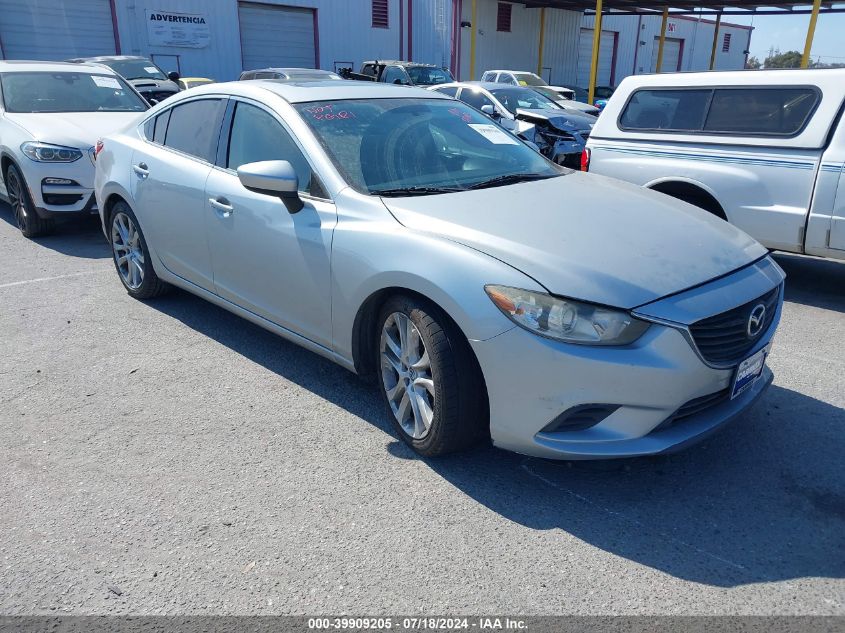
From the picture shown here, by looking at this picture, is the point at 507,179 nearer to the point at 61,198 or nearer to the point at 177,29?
the point at 61,198

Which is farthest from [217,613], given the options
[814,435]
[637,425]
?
[814,435]

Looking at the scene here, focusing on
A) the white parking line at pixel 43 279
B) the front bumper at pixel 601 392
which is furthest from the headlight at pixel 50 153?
the front bumper at pixel 601 392

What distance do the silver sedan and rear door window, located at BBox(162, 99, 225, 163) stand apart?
0.02 metres

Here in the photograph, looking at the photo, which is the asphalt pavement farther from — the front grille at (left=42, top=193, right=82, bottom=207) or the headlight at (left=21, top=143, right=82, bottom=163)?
the headlight at (left=21, top=143, right=82, bottom=163)

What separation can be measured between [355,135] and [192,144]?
135 centimetres

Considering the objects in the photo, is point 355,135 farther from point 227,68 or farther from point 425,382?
point 227,68

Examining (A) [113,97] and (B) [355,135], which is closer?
(B) [355,135]

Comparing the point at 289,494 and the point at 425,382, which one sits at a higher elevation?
the point at 425,382

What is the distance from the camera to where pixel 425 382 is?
314cm

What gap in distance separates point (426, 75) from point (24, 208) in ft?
43.0

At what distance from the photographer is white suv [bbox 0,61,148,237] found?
276 inches

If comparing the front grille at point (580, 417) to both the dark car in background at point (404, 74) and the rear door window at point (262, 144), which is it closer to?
the rear door window at point (262, 144)

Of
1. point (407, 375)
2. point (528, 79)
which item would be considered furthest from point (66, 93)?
point (528, 79)

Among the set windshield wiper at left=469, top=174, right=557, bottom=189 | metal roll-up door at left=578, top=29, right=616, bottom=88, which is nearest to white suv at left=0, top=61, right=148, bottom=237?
windshield wiper at left=469, top=174, right=557, bottom=189
